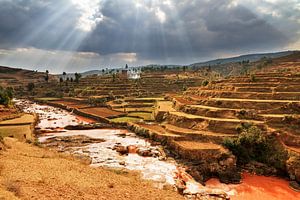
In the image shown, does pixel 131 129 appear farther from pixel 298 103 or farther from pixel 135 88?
pixel 135 88

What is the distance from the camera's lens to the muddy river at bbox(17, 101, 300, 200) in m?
24.8

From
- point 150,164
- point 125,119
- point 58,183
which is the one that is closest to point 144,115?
point 125,119

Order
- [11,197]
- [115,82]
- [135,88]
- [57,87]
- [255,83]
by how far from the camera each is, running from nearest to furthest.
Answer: [11,197] → [255,83] → [135,88] → [115,82] → [57,87]

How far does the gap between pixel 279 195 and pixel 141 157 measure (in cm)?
1488

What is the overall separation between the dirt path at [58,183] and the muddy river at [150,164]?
16.5 feet

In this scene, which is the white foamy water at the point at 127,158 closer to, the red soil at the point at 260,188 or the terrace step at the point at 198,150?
the terrace step at the point at 198,150

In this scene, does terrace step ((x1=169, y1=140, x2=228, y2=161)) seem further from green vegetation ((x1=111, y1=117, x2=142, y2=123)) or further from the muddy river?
green vegetation ((x1=111, y1=117, x2=142, y2=123))

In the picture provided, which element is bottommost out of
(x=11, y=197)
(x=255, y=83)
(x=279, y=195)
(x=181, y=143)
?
(x=279, y=195)

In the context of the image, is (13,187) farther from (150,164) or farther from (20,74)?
(20,74)

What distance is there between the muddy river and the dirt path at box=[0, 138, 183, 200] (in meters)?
5.04

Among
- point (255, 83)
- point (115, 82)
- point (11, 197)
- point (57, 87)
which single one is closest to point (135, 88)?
point (115, 82)

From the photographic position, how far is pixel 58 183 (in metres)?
16.2

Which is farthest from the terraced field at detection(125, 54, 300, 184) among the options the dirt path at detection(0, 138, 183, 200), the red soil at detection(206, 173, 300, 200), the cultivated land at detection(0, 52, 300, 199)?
the dirt path at detection(0, 138, 183, 200)

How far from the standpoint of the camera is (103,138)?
42.6m
